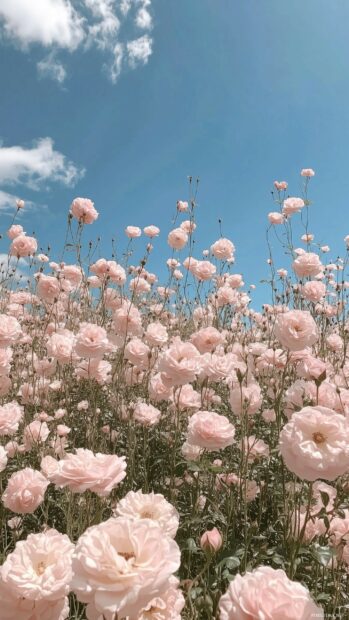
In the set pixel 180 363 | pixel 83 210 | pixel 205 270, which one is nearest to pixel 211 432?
pixel 180 363

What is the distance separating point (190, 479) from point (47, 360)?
190cm

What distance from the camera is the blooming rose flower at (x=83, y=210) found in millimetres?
4059

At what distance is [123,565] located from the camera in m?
0.88

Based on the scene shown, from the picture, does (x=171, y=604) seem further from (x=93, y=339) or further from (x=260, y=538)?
(x=93, y=339)

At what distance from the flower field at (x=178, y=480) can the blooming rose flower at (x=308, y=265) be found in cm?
1

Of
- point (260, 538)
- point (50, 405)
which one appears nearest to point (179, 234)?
point (50, 405)

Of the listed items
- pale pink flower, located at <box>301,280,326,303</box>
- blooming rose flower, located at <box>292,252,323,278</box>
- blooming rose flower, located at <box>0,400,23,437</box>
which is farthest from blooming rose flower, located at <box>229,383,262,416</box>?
blooming rose flower, located at <box>292,252,323,278</box>

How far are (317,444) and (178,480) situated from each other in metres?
1.78

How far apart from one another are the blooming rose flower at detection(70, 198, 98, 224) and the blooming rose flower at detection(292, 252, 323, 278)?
191cm

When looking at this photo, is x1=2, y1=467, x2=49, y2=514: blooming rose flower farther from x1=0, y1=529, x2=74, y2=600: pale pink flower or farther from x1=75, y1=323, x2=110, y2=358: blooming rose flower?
x1=75, y1=323, x2=110, y2=358: blooming rose flower

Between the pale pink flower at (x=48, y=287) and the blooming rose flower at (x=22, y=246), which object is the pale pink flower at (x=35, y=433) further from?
the blooming rose flower at (x=22, y=246)

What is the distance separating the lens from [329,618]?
6.09 ft

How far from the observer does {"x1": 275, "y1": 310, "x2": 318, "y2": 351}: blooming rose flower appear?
2.48 m

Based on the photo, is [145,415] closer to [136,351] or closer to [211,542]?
[136,351]
